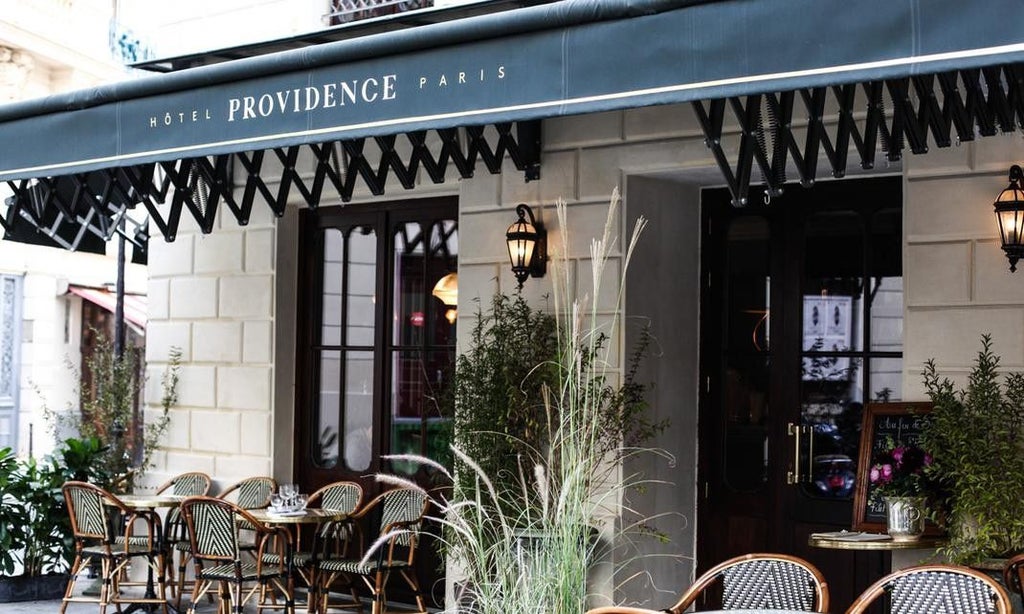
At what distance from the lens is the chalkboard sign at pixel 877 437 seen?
6.75 m

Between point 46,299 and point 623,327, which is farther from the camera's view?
point 46,299

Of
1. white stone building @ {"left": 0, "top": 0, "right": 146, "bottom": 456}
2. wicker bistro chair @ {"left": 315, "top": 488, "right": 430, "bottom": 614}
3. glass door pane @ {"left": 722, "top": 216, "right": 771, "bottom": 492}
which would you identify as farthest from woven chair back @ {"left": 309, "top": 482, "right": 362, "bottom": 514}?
white stone building @ {"left": 0, "top": 0, "right": 146, "bottom": 456}

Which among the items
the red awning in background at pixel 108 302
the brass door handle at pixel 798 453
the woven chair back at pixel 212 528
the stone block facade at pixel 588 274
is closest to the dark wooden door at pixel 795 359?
the brass door handle at pixel 798 453

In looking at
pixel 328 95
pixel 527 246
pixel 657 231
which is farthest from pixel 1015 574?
pixel 328 95

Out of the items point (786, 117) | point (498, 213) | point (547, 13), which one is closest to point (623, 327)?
point (498, 213)

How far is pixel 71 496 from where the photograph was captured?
352 inches

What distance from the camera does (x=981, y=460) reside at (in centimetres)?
622

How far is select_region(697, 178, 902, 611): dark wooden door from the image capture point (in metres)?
7.67

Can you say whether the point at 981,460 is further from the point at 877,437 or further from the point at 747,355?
the point at 747,355

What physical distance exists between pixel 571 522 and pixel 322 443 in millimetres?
5809

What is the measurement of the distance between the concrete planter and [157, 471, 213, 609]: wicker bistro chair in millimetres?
868

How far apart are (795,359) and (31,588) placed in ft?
18.9

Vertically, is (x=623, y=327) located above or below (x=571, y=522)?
above

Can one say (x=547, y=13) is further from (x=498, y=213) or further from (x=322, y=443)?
(x=322, y=443)
